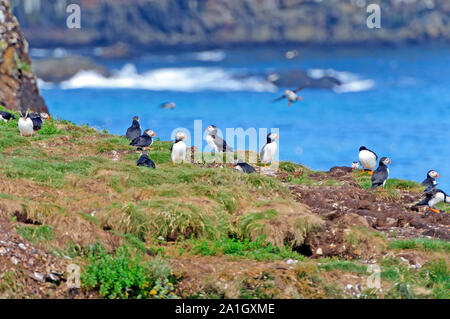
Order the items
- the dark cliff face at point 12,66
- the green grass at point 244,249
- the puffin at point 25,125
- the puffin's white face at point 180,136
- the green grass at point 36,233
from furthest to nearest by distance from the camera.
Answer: the dark cliff face at point 12,66
the puffin at point 25,125
the puffin's white face at point 180,136
the green grass at point 244,249
the green grass at point 36,233

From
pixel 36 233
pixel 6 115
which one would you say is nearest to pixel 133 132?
pixel 6 115

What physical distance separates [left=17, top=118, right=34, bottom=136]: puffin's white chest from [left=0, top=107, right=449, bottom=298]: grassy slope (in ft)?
→ 10.7

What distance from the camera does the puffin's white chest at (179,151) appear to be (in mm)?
16453

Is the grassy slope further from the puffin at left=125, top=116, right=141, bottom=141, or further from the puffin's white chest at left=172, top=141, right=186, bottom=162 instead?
the puffin at left=125, top=116, right=141, bottom=141

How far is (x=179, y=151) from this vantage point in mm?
16484

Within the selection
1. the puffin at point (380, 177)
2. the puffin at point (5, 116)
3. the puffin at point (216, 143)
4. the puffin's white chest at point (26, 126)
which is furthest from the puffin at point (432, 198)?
the puffin at point (5, 116)

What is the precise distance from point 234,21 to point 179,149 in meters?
41.2

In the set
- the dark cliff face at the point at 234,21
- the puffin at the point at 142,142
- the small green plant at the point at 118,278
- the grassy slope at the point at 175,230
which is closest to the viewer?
the small green plant at the point at 118,278

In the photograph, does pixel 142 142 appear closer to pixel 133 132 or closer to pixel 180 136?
pixel 180 136

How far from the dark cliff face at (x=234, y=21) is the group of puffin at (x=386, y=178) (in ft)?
119

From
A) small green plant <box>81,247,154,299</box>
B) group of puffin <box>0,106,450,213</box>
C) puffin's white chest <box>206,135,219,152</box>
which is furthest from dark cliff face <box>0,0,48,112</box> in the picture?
small green plant <box>81,247,154,299</box>

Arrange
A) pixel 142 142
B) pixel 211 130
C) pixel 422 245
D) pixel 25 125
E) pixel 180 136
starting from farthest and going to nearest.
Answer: pixel 211 130 < pixel 25 125 < pixel 142 142 < pixel 180 136 < pixel 422 245

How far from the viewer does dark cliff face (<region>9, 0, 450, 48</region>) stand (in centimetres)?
5406

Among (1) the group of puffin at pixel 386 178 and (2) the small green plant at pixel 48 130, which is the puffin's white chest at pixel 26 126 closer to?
(2) the small green plant at pixel 48 130
